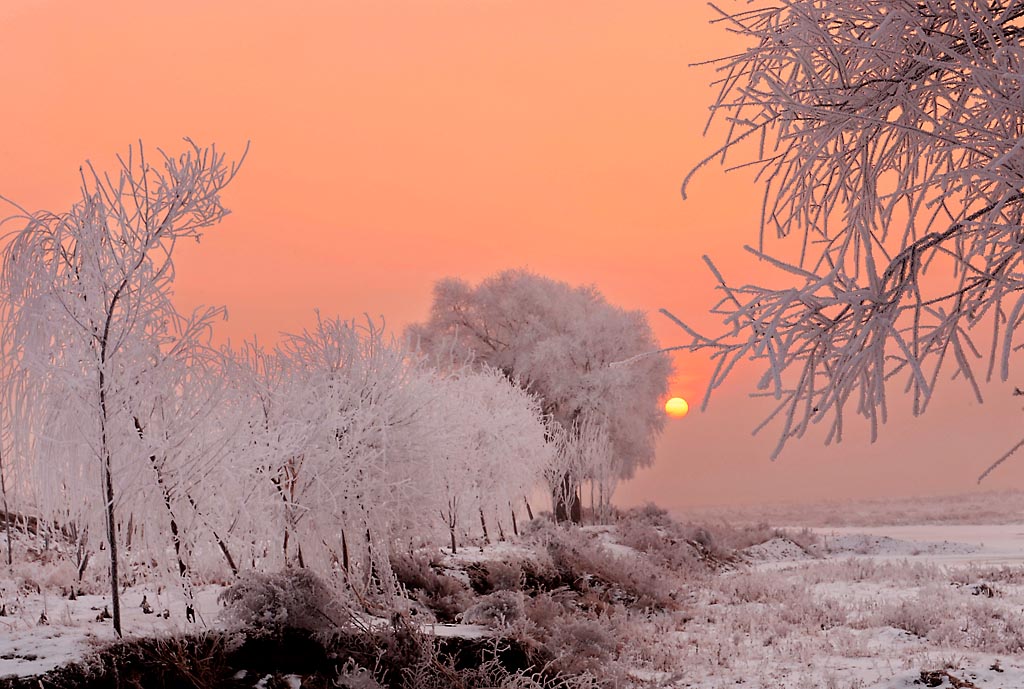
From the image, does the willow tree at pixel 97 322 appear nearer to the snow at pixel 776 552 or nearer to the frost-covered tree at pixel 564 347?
the snow at pixel 776 552

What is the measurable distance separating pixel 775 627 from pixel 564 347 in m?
21.2

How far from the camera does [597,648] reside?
364 inches

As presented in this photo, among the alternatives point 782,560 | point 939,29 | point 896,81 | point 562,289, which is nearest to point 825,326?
point 896,81

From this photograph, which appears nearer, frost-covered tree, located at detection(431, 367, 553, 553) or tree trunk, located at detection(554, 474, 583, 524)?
frost-covered tree, located at detection(431, 367, 553, 553)

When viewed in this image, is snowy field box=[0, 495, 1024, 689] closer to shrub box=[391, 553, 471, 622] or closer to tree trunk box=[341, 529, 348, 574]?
shrub box=[391, 553, 471, 622]

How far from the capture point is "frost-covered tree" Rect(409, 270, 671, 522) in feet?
105

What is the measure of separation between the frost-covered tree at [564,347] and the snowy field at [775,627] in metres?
13.8

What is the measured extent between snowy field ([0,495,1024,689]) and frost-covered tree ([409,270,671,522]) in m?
13.8

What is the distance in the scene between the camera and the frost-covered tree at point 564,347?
105 ft

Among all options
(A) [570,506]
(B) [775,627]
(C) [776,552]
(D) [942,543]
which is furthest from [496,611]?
(A) [570,506]

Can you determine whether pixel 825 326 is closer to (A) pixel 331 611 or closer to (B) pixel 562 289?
(A) pixel 331 611

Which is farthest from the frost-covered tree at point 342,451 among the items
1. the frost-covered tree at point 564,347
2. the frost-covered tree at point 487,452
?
the frost-covered tree at point 564,347

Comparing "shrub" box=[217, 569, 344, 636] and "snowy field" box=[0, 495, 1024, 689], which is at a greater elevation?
"shrub" box=[217, 569, 344, 636]

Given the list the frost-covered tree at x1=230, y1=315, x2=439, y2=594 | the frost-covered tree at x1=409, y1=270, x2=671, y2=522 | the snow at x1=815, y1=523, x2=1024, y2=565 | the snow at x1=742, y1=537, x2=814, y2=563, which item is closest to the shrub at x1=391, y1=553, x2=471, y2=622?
the frost-covered tree at x1=230, y1=315, x2=439, y2=594
